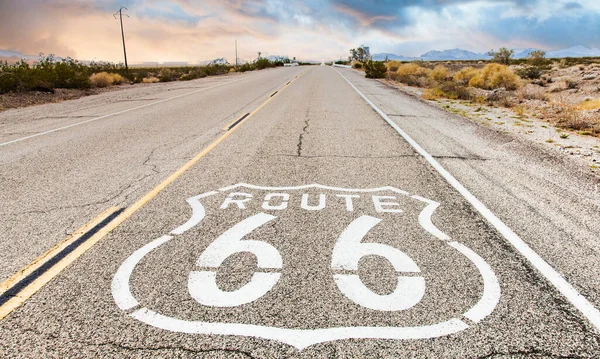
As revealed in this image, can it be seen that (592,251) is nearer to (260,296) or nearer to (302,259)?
(302,259)

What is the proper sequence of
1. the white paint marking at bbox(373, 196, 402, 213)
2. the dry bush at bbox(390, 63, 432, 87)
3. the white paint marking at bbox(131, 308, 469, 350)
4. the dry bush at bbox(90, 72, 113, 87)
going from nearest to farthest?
1. the white paint marking at bbox(131, 308, 469, 350)
2. the white paint marking at bbox(373, 196, 402, 213)
3. the dry bush at bbox(90, 72, 113, 87)
4. the dry bush at bbox(390, 63, 432, 87)

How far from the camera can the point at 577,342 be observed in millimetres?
2188

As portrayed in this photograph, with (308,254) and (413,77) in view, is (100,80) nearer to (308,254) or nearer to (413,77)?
(413,77)

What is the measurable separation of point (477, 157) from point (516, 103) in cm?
948

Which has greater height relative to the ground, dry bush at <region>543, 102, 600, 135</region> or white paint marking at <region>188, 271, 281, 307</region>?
dry bush at <region>543, 102, 600, 135</region>

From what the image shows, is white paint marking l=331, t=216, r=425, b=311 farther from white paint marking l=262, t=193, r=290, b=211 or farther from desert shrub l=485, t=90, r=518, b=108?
desert shrub l=485, t=90, r=518, b=108

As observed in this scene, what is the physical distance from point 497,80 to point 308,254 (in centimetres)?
2324

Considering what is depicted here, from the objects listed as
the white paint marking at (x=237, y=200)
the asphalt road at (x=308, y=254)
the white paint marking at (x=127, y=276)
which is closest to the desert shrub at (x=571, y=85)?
the asphalt road at (x=308, y=254)

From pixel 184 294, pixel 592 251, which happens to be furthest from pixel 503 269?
pixel 184 294

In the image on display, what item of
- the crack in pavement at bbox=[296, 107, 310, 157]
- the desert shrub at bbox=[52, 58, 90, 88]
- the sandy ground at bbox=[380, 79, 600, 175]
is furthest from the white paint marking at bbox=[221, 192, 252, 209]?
the desert shrub at bbox=[52, 58, 90, 88]

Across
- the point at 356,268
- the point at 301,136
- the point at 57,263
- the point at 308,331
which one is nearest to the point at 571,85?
the point at 301,136

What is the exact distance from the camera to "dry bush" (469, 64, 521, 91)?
22.3 m

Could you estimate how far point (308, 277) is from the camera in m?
2.83

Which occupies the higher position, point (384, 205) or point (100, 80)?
point (100, 80)
